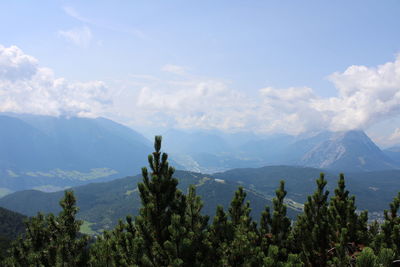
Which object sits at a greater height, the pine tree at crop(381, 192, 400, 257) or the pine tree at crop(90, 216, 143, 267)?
the pine tree at crop(381, 192, 400, 257)

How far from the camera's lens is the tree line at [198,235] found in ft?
38.6

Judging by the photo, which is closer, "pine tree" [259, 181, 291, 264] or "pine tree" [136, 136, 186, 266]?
"pine tree" [136, 136, 186, 266]

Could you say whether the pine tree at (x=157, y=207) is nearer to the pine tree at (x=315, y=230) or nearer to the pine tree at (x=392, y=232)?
the pine tree at (x=315, y=230)

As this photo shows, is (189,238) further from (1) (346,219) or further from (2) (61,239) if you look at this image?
(1) (346,219)

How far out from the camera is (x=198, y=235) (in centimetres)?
1364

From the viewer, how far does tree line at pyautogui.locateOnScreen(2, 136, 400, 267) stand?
11766 millimetres

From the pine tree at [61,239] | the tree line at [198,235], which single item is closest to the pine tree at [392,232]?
the tree line at [198,235]

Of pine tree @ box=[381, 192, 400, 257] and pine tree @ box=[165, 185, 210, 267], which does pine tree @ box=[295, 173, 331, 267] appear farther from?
pine tree @ box=[165, 185, 210, 267]

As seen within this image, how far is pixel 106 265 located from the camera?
15.7 m

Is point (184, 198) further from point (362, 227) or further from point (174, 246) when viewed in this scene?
point (362, 227)

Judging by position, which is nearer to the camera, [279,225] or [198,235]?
[198,235]

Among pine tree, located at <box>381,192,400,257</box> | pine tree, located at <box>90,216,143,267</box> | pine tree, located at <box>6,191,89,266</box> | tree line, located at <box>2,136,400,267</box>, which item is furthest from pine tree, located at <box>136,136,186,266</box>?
pine tree, located at <box>381,192,400,257</box>

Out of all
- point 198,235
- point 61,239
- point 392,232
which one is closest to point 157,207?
point 198,235

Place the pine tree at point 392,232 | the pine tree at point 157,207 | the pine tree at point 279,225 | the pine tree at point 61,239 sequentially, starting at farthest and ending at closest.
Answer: the pine tree at point 279,225 < the pine tree at point 61,239 < the pine tree at point 392,232 < the pine tree at point 157,207
